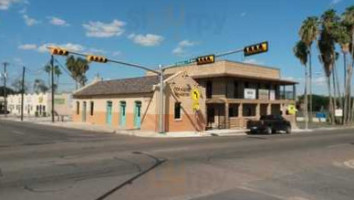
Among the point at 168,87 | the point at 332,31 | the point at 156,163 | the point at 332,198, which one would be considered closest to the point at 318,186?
the point at 332,198

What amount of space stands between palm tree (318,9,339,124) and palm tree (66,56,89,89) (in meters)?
47.1

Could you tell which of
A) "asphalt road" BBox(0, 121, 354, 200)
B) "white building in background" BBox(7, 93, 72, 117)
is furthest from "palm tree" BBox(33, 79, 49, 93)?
"asphalt road" BBox(0, 121, 354, 200)

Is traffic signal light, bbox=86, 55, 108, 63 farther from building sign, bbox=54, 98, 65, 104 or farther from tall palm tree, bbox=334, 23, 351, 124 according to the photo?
building sign, bbox=54, 98, 65, 104

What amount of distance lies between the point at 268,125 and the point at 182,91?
7910mm

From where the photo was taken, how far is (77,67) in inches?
3698

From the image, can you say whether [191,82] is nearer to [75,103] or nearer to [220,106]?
[220,106]

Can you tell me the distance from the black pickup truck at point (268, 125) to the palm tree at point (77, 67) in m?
58.6

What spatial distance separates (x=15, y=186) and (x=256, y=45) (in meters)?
19.6

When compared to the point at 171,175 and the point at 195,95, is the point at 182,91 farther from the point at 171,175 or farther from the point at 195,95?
the point at 171,175

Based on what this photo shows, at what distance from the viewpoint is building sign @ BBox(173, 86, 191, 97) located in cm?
4016

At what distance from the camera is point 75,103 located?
184 ft

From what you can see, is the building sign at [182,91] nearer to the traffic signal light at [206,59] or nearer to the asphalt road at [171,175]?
the traffic signal light at [206,59]

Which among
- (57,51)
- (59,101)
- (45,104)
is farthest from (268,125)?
(45,104)

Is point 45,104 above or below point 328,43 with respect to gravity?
below
